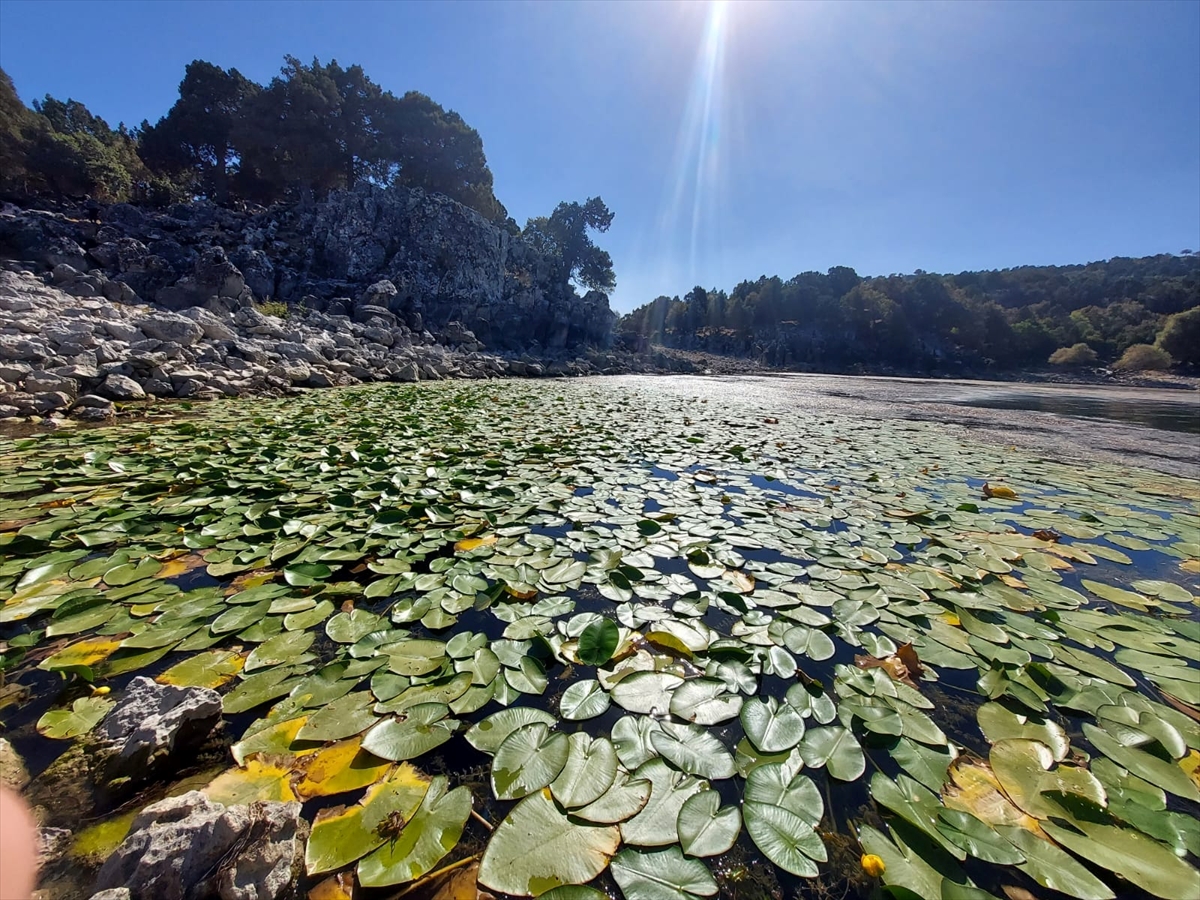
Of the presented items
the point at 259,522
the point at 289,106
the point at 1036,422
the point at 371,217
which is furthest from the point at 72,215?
the point at 1036,422

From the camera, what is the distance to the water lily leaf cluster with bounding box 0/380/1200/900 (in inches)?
35.7

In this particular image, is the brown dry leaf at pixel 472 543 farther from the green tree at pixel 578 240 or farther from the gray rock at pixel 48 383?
the green tree at pixel 578 240

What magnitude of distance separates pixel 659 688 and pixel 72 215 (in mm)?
32304

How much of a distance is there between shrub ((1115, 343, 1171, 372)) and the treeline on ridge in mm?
49677

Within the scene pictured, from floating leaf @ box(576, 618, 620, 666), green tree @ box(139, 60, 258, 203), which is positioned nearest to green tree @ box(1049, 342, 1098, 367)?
floating leaf @ box(576, 618, 620, 666)

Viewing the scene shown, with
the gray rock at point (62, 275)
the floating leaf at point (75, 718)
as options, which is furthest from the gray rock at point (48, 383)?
the gray rock at point (62, 275)

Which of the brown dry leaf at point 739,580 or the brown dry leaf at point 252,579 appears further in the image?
the brown dry leaf at point 739,580

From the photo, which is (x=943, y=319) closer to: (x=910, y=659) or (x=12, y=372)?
(x=910, y=659)

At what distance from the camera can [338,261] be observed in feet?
78.8

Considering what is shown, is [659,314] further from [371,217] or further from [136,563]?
[136,563]

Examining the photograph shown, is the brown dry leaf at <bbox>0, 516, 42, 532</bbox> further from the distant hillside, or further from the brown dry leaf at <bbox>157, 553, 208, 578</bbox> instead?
the distant hillside

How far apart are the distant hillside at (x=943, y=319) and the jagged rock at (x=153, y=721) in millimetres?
41035

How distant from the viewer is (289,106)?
1180 inches

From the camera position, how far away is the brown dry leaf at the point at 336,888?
797 millimetres
